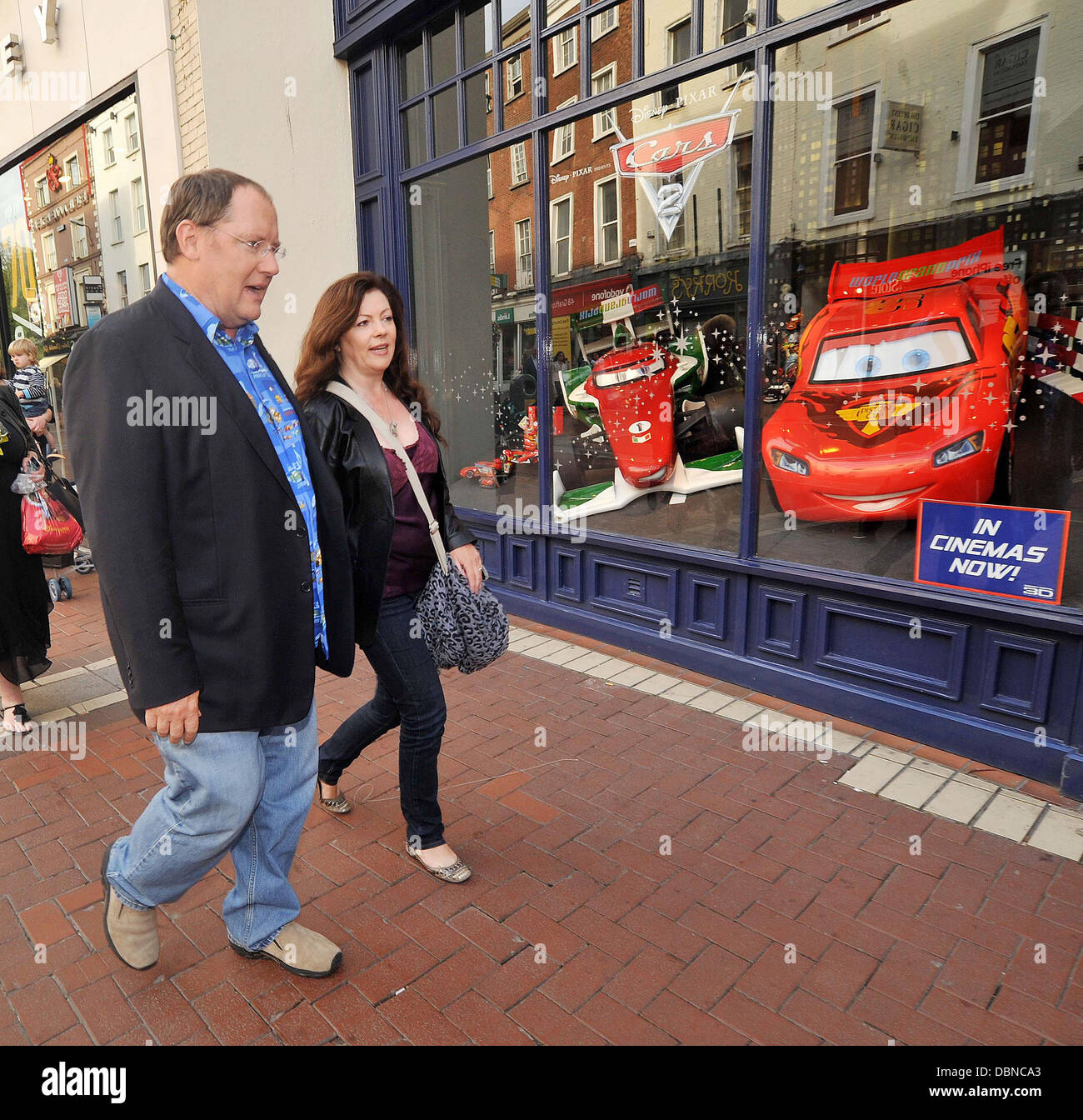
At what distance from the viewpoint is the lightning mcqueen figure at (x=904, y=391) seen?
371 cm

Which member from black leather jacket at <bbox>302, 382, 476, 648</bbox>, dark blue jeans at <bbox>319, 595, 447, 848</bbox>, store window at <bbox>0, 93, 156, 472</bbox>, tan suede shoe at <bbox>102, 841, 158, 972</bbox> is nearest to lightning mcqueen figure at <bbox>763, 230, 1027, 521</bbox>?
dark blue jeans at <bbox>319, 595, 447, 848</bbox>

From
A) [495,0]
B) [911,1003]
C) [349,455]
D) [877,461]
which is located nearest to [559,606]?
[877,461]

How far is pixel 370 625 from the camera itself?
2.61 meters

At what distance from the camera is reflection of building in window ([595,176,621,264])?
502 centimetres

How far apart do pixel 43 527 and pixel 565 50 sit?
13.2 feet

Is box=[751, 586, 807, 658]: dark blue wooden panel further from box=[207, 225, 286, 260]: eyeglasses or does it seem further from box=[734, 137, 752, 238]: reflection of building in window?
box=[207, 225, 286, 260]: eyeglasses

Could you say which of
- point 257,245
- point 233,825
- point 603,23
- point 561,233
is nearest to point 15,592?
point 233,825

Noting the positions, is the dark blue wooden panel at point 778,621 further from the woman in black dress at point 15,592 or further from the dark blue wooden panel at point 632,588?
the woman in black dress at point 15,592

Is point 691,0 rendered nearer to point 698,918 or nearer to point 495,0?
point 495,0

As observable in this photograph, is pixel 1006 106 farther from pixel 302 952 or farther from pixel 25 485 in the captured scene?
pixel 25 485

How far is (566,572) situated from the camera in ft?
18.1

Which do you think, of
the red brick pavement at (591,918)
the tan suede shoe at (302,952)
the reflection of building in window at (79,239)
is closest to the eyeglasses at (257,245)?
the tan suede shoe at (302,952)

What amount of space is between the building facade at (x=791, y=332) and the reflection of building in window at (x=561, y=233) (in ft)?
0.06

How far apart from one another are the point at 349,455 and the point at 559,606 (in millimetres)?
3184
